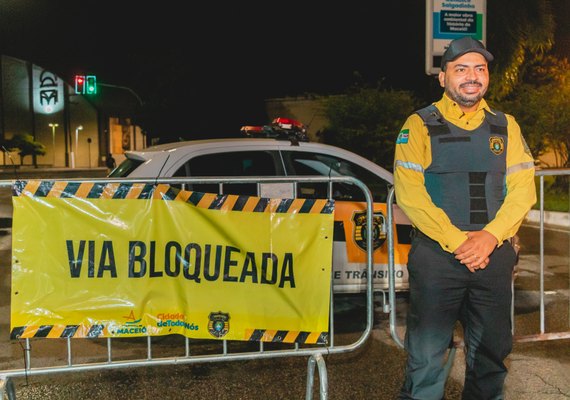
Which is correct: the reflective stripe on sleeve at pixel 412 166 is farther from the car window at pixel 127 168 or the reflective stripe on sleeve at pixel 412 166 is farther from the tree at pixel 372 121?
the tree at pixel 372 121

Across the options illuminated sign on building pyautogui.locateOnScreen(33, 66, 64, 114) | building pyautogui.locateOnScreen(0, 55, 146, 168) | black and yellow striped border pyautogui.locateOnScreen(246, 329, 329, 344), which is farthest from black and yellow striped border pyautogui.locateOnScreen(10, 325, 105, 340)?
illuminated sign on building pyautogui.locateOnScreen(33, 66, 64, 114)

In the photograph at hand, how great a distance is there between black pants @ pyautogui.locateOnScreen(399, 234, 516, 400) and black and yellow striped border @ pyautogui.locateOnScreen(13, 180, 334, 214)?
3.12ft

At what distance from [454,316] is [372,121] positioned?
45.7 feet

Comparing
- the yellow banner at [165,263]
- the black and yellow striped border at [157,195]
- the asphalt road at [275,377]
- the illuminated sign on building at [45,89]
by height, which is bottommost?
the asphalt road at [275,377]

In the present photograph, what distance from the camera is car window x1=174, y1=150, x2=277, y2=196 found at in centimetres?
589

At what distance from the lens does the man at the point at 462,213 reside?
3334mm

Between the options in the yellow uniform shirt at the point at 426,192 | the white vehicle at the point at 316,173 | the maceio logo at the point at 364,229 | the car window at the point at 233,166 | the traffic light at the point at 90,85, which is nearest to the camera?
the yellow uniform shirt at the point at 426,192

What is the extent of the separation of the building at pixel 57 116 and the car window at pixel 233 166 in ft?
174

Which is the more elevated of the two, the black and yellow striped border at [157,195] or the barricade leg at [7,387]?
the black and yellow striped border at [157,195]

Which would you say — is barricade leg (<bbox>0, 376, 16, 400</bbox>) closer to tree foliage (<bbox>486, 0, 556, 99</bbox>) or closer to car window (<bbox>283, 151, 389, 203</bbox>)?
car window (<bbox>283, 151, 389, 203</bbox>)

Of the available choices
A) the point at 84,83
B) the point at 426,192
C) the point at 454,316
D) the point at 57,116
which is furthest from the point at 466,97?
the point at 57,116

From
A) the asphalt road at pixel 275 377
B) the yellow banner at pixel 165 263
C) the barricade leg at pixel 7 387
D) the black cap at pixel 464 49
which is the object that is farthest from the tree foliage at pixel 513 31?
the barricade leg at pixel 7 387

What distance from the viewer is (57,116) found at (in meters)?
61.1

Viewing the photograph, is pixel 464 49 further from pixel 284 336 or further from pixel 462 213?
pixel 284 336
